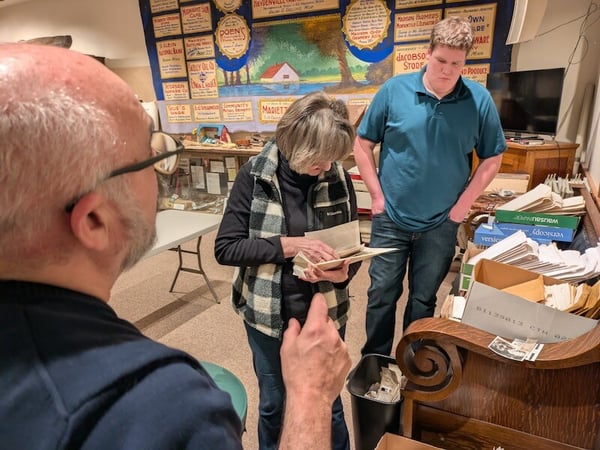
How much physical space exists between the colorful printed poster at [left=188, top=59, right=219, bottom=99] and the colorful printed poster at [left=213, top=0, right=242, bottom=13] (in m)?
0.57

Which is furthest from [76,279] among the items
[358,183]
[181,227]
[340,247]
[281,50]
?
[281,50]

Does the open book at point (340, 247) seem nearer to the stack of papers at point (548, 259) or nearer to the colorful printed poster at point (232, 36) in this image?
the stack of papers at point (548, 259)

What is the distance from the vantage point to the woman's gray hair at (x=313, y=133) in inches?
50.1

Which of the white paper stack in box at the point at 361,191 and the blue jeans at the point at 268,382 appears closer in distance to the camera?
the blue jeans at the point at 268,382

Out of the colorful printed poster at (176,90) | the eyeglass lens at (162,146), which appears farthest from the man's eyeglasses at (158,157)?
the colorful printed poster at (176,90)

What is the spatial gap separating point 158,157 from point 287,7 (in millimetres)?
4271

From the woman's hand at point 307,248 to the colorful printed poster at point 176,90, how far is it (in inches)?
178

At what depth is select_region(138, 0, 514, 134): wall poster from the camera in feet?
12.2

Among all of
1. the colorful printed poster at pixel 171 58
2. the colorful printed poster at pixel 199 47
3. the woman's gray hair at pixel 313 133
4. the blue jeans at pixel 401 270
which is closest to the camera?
the woman's gray hair at pixel 313 133

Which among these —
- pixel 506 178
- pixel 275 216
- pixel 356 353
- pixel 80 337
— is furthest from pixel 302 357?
pixel 506 178

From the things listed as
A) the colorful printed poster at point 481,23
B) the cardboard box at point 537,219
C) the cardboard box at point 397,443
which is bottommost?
the cardboard box at point 397,443

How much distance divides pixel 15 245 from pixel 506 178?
3.05 m

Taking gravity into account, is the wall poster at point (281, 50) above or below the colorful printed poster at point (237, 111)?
above

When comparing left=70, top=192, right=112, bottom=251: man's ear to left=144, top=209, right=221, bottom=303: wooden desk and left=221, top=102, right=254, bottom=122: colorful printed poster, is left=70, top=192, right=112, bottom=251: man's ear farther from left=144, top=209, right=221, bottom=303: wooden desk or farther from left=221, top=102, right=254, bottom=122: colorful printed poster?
left=221, top=102, right=254, bottom=122: colorful printed poster
